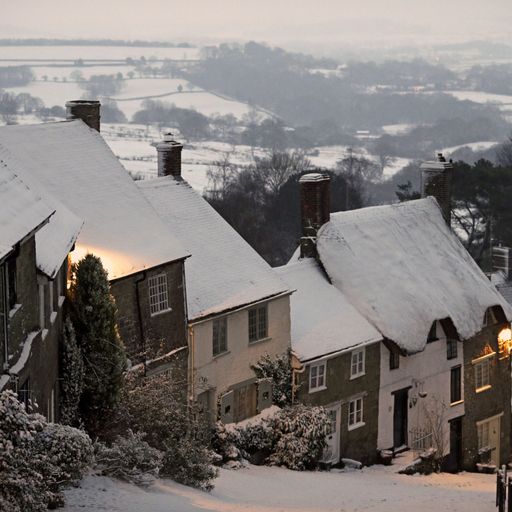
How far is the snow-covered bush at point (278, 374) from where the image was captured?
36.6 metres

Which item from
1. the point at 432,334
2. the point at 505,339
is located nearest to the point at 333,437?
the point at 432,334

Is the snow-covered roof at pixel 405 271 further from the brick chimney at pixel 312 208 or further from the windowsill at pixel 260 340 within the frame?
the windowsill at pixel 260 340

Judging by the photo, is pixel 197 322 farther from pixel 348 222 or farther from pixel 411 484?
pixel 348 222

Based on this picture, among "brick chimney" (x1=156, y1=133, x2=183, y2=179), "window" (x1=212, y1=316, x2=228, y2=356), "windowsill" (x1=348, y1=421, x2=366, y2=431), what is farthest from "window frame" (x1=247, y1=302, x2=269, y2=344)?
"brick chimney" (x1=156, y1=133, x2=183, y2=179)

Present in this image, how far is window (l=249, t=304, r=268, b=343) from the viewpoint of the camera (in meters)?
36.3

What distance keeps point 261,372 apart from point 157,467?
448 inches

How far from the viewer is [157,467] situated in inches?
1000

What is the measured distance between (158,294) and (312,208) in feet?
36.3

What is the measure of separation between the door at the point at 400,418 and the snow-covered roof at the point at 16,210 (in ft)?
69.0

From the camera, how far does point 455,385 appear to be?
4378 centimetres

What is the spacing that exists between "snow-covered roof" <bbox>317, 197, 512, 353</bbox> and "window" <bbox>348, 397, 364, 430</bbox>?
2.27m

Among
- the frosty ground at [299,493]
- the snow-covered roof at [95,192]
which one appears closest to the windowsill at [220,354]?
the frosty ground at [299,493]

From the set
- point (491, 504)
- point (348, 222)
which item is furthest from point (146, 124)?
point (491, 504)

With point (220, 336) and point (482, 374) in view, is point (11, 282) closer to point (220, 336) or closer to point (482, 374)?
point (220, 336)
